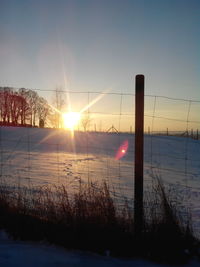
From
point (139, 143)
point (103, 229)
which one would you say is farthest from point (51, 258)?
point (139, 143)

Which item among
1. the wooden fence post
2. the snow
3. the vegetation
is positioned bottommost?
the snow

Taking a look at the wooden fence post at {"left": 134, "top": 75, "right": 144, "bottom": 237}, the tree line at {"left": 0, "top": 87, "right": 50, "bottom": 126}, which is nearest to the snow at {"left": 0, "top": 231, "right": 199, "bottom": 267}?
the wooden fence post at {"left": 134, "top": 75, "right": 144, "bottom": 237}

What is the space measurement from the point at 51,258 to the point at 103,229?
825mm

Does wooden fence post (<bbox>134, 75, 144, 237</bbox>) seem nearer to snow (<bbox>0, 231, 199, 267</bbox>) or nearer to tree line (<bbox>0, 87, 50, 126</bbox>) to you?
snow (<bbox>0, 231, 199, 267</bbox>)

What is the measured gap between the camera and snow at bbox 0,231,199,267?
2824 millimetres

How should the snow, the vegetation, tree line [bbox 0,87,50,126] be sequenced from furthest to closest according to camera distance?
tree line [bbox 0,87,50,126] → the vegetation → the snow

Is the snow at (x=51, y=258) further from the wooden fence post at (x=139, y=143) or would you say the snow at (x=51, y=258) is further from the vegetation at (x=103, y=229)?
the wooden fence post at (x=139, y=143)

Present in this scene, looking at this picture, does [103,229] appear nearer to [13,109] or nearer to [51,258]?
[51,258]

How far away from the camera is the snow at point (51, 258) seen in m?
2.82

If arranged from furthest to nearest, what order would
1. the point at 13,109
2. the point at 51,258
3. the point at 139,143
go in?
the point at 13,109 → the point at 139,143 → the point at 51,258

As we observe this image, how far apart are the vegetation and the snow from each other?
0.13m

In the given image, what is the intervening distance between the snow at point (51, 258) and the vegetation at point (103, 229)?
0.41ft

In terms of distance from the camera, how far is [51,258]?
294 cm

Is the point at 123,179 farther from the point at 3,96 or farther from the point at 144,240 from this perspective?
the point at 3,96
